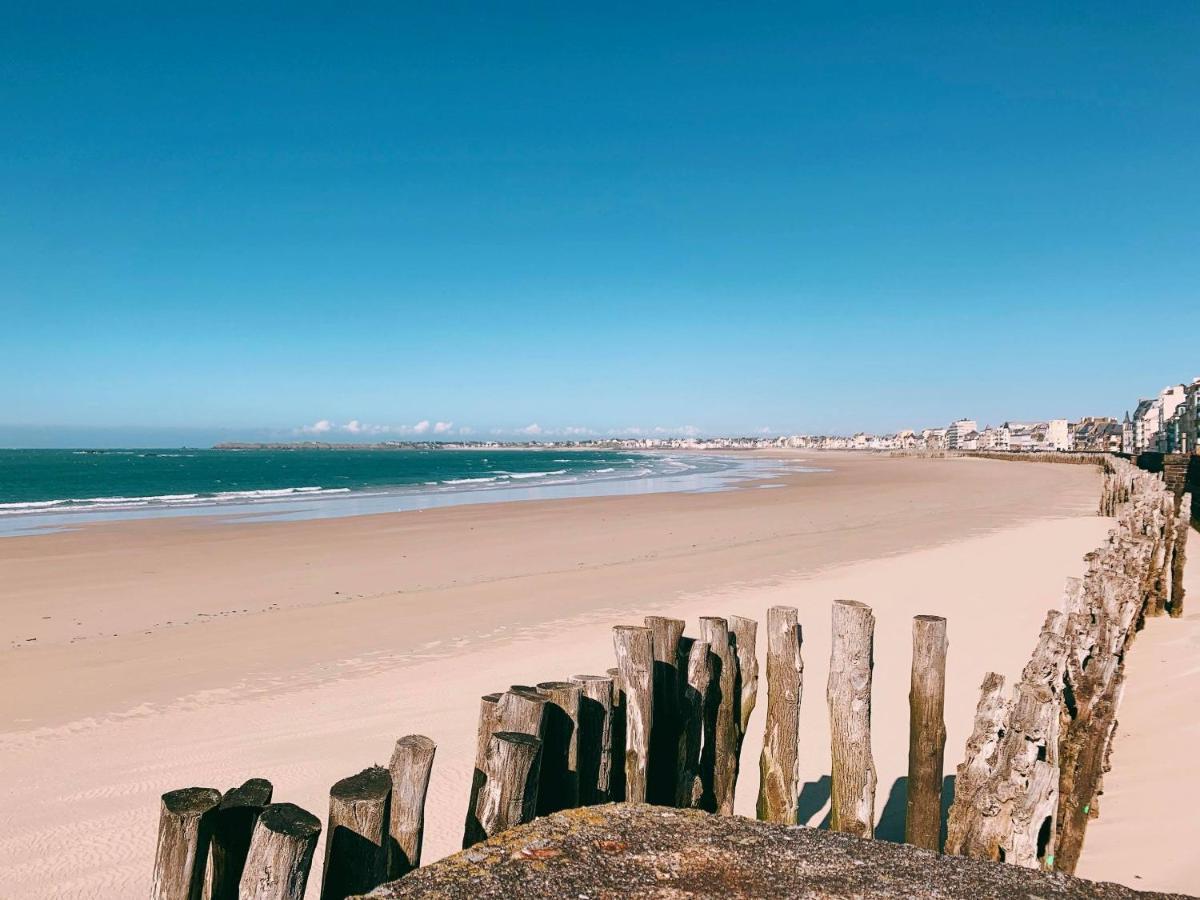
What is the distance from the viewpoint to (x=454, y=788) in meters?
5.49

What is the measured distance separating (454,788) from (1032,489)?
4149 cm

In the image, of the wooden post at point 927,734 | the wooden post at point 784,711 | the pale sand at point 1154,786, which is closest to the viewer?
the wooden post at point 927,734

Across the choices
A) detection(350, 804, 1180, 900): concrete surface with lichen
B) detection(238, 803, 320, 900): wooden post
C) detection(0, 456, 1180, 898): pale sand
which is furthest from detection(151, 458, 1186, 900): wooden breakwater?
detection(0, 456, 1180, 898): pale sand

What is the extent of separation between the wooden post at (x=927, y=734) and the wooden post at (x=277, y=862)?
2.91 metres

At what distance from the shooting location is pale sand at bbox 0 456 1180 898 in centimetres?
559

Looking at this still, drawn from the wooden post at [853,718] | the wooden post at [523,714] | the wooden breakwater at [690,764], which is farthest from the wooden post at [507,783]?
the wooden post at [853,718]

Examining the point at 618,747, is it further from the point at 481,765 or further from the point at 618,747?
the point at 481,765

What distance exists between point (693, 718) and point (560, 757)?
91 centimetres

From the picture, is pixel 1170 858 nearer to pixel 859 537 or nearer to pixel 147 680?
pixel 147 680

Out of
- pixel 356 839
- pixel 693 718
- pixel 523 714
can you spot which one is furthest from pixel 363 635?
pixel 356 839

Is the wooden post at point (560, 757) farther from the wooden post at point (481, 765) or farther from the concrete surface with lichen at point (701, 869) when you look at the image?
the concrete surface with lichen at point (701, 869)

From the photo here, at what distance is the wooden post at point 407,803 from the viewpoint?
8.37 ft

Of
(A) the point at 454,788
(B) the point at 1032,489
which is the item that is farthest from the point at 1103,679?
(B) the point at 1032,489

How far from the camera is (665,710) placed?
3.68 metres
